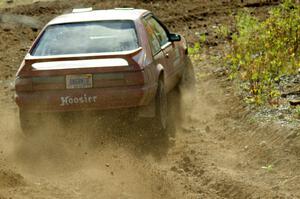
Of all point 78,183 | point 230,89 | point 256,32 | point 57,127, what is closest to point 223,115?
point 230,89

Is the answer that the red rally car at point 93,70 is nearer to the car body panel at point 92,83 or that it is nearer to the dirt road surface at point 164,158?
the car body panel at point 92,83

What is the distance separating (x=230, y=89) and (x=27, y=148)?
4.14 m

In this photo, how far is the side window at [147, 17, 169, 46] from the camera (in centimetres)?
961

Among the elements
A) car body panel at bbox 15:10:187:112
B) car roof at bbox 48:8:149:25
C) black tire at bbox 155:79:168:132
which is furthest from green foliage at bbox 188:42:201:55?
car body panel at bbox 15:10:187:112

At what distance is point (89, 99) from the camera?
797 cm

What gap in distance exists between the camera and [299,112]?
8508mm

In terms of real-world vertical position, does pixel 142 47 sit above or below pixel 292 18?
above

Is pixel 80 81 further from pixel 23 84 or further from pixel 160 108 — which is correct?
pixel 160 108

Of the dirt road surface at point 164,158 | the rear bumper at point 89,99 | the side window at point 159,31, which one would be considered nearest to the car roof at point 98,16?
the side window at point 159,31

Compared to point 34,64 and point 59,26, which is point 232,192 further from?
point 59,26

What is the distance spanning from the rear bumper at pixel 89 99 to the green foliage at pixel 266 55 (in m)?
2.43

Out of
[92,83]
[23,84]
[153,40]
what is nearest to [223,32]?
[153,40]

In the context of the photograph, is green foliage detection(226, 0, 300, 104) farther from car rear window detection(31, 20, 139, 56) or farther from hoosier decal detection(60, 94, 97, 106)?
hoosier decal detection(60, 94, 97, 106)

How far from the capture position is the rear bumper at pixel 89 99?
7969 mm
